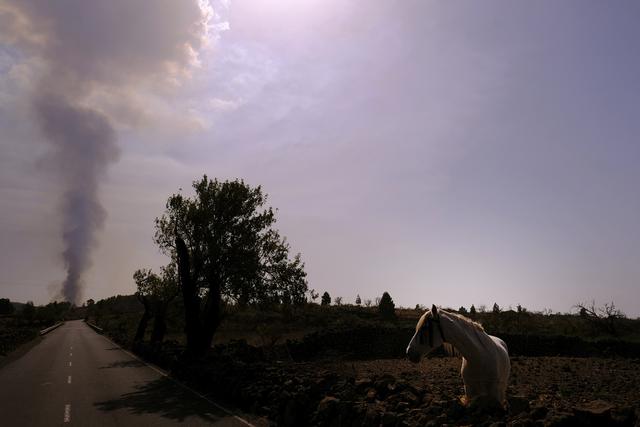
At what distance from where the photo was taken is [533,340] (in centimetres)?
3647

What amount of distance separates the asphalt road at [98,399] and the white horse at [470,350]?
6.53m

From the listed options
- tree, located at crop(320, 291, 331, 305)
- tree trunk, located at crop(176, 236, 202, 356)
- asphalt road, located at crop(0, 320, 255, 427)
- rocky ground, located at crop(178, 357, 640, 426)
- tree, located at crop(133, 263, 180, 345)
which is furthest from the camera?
tree, located at crop(320, 291, 331, 305)

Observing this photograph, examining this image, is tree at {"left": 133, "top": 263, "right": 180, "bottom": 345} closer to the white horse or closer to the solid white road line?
the solid white road line

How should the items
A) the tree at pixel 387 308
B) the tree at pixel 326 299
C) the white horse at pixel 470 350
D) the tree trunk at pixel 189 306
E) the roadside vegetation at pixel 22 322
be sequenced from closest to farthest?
1. the white horse at pixel 470 350
2. the tree trunk at pixel 189 306
3. the roadside vegetation at pixel 22 322
4. the tree at pixel 387 308
5. the tree at pixel 326 299

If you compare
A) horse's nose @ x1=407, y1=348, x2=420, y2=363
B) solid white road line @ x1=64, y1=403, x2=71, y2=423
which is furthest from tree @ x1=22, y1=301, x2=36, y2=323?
horse's nose @ x1=407, y1=348, x2=420, y2=363

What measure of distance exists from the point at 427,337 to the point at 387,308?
141 feet

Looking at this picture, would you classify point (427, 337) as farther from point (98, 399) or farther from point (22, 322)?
point (22, 322)

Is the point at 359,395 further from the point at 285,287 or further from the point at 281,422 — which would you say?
the point at 285,287

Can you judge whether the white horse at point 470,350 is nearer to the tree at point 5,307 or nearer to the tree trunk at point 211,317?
the tree trunk at point 211,317

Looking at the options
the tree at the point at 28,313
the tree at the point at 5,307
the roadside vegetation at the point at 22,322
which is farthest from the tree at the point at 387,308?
the tree at the point at 5,307

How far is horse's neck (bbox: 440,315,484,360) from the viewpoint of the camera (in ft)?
26.8

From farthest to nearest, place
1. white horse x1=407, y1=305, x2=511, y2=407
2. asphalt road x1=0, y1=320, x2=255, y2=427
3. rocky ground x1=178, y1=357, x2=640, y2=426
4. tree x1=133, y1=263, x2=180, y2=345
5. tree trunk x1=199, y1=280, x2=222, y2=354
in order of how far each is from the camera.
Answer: tree x1=133, y1=263, x2=180, y2=345, tree trunk x1=199, y1=280, x2=222, y2=354, asphalt road x1=0, y1=320, x2=255, y2=427, white horse x1=407, y1=305, x2=511, y2=407, rocky ground x1=178, y1=357, x2=640, y2=426

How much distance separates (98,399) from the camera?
1639 cm

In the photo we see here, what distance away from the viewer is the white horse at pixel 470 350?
26.7 ft
